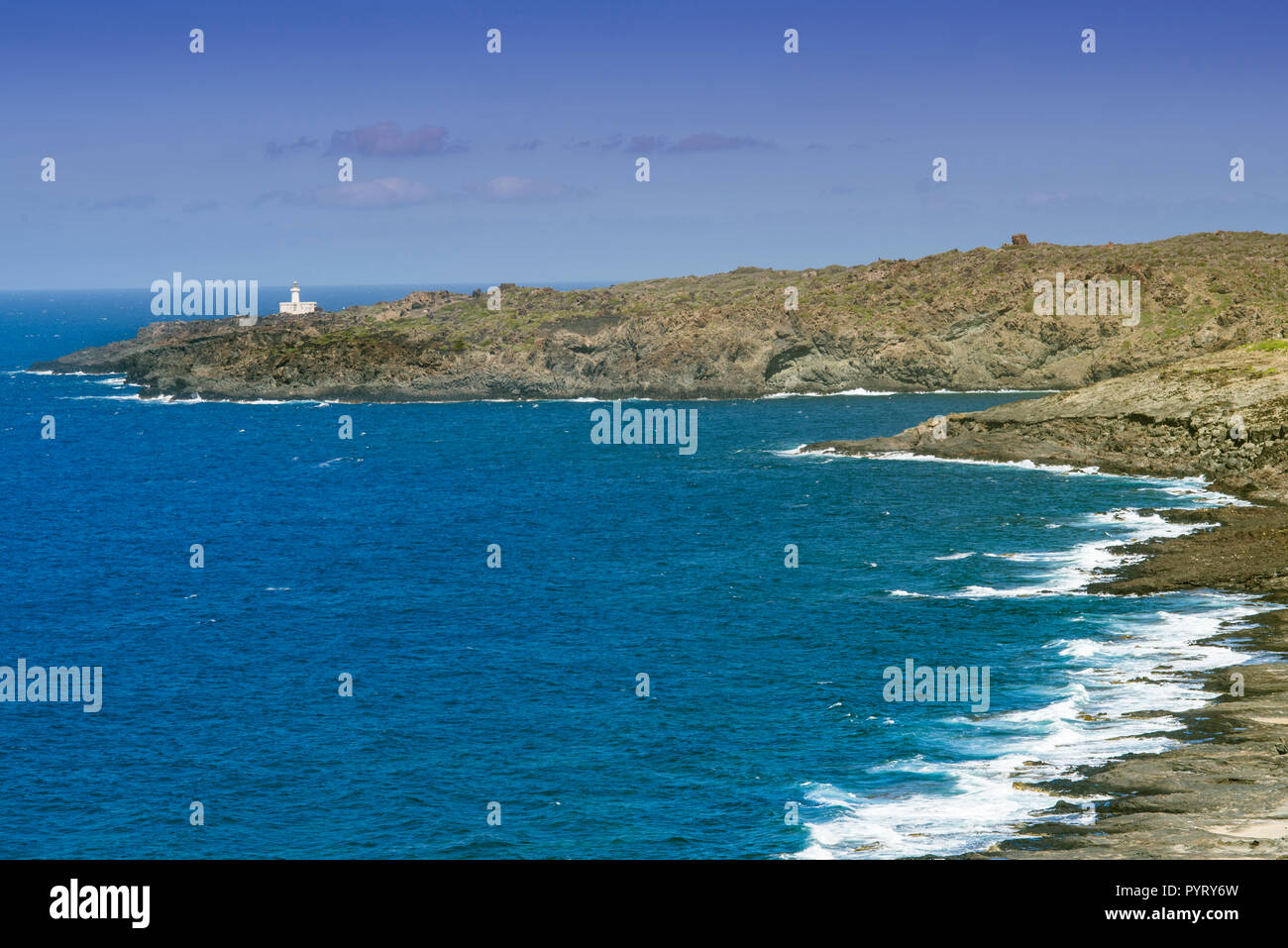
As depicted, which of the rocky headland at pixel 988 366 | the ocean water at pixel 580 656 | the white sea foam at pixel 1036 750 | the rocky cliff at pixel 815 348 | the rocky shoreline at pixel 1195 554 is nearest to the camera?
the rocky shoreline at pixel 1195 554

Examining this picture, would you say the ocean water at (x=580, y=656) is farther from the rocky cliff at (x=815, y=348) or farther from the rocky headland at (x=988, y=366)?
the rocky cliff at (x=815, y=348)

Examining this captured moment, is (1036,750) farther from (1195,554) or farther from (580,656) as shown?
(1195,554)

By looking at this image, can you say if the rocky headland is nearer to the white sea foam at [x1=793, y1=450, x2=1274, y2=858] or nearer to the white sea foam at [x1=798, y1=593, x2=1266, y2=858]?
the white sea foam at [x1=793, y1=450, x2=1274, y2=858]

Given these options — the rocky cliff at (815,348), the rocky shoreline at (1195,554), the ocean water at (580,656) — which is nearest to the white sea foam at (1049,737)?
the ocean water at (580,656)

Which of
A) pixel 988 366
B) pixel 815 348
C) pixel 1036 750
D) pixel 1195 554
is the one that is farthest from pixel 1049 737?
pixel 815 348

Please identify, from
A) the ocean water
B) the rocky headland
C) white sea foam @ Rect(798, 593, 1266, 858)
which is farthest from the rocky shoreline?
the ocean water

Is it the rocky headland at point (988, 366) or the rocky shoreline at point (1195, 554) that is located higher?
the rocky headland at point (988, 366)

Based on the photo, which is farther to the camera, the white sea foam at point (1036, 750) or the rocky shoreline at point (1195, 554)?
the white sea foam at point (1036, 750)
